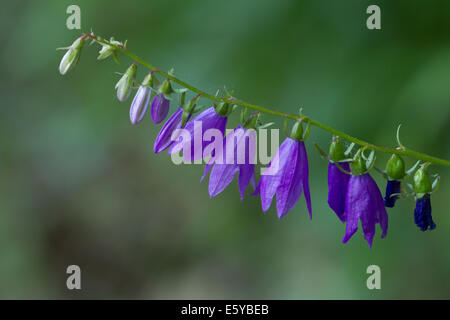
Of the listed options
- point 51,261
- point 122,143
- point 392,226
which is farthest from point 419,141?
point 51,261

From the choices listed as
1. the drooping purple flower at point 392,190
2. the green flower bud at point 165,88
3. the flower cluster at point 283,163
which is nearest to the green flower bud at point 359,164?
the flower cluster at point 283,163

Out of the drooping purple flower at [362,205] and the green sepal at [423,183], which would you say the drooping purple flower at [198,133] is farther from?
the green sepal at [423,183]

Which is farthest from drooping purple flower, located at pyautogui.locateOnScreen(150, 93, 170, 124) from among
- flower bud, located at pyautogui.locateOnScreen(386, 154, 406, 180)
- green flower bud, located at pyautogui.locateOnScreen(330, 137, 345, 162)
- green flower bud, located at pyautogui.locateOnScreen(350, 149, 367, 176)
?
flower bud, located at pyautogui.locateOnScreen(386, 154, 406, 180)

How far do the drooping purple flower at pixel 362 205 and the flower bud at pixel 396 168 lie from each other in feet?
0.33

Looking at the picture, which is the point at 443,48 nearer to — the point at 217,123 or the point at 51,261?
the point at 217,123

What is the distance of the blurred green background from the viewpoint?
3.88 meters

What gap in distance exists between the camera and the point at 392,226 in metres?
3.92

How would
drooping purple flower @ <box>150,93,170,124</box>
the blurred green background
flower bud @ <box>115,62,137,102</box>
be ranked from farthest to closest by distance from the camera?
the blurred green background
drooping purple flower @ <box>150,93,170,124</box>
flower bud @ <box>115,62,137,102</box>

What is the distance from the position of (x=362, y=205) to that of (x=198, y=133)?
71cm

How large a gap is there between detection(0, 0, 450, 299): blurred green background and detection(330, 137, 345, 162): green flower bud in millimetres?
1787

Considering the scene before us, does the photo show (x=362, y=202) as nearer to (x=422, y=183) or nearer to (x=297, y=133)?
(x=422, y=183)

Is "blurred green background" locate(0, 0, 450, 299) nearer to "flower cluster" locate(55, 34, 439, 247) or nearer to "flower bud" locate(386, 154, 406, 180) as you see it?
"flower cluster" locate(55, 34, 439, 247)

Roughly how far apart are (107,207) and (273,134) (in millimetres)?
3604

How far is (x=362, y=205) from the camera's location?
212 cm
